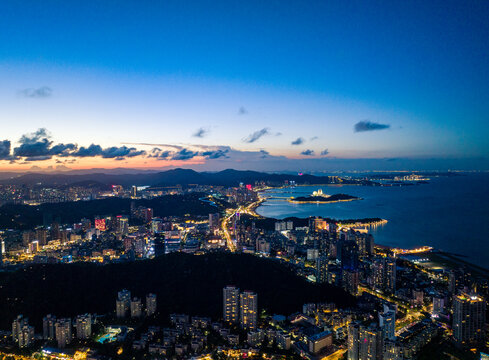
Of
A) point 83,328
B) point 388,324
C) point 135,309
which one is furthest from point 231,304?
point 388,324

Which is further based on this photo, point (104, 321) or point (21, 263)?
point (21, 263)

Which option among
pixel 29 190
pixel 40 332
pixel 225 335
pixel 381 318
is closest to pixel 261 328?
pixel 225 335

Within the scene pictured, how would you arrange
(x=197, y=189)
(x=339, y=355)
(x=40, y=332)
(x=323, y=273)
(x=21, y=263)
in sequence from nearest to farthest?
(x=339, y=355)
(x=40, y=332)
(x=323, y=273)
(x=21, y=263)
(x=197, y=189)

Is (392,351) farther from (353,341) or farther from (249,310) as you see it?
(249,310)

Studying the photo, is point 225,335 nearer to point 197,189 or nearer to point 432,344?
point 432,344

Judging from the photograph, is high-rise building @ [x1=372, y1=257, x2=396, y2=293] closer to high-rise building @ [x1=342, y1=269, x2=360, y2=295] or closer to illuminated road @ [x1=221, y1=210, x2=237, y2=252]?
high-rise building @ [x1=342, y1=269, x2=360, y2=295]

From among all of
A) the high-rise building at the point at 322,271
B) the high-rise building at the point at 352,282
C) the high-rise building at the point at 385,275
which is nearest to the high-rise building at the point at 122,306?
the high-rise building at the point at 322,271
